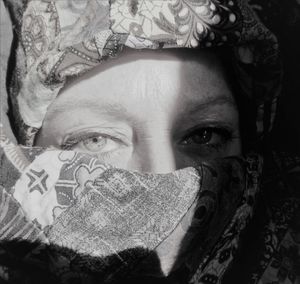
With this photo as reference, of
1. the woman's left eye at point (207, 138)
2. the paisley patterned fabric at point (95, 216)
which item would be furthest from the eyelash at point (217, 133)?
the paisley patterned fabric at point (95, 216)

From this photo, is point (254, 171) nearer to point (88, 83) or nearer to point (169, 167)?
point (169, 167)

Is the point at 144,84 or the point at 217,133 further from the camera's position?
the point at 217,133

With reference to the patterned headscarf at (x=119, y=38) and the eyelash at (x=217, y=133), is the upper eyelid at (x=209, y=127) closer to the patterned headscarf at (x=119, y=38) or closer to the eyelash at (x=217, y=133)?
the eyelash at (x=217, y=133)

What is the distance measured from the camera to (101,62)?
4.83 ft

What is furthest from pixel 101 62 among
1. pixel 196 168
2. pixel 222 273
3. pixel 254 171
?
pixel 222 273

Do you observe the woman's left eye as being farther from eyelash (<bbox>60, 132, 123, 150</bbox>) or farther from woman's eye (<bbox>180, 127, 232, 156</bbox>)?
eyelash (<bbox>60, 132, 123, 150</bbox>)

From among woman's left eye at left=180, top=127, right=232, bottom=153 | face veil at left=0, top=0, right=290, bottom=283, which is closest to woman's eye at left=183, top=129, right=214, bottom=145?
woman's left eye at left=180, top=127, right=232, bottom=153

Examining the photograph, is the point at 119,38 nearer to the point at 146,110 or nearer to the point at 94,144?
the point at 146,110

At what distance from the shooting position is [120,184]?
141 centimetres

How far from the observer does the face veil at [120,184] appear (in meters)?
1.38

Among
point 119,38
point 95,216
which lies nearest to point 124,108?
point 119,38

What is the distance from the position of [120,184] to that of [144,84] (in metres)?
0.27

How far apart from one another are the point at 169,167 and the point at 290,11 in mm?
611

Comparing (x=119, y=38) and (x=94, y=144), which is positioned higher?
(x=119, y=38)
